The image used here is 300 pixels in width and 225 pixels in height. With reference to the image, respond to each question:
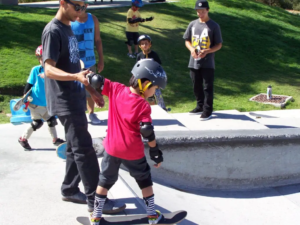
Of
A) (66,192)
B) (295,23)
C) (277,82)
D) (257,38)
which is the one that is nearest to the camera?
(66,192)

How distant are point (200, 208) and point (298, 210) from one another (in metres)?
1.20

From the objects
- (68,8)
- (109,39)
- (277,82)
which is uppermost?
(68,8)

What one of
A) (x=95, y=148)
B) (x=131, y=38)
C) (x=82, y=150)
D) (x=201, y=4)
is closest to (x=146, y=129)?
(x=82, y=150)

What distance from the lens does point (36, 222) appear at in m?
3.54

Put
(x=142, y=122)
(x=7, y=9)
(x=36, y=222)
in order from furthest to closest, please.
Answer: (x=7, y=9), (x=36, y=222), (x=142, y=122)

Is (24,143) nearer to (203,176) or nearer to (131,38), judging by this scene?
(203,176)

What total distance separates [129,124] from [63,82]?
680mm

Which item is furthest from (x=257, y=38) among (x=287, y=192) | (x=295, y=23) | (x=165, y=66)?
(x=287, y=192)

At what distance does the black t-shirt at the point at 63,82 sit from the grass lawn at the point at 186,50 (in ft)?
13.5

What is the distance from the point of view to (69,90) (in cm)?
345

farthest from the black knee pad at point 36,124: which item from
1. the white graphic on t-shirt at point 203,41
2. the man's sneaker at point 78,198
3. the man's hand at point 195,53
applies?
the white graphic on t-shirt at point 203,41

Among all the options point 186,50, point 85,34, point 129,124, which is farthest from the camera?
point 186,50

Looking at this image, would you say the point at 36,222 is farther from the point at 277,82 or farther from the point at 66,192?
the point at 277,82

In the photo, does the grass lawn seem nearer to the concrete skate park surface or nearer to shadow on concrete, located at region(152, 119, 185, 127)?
shadow on concrete, located at region(152, 119, 185, 127)
